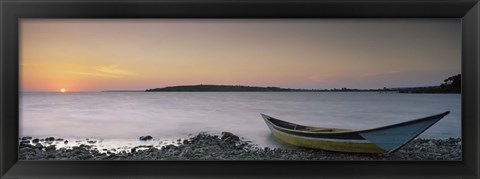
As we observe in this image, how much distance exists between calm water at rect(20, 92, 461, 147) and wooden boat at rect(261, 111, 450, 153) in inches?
1.1

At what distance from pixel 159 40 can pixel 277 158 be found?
0.73m

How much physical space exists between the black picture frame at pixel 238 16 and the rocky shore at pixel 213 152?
0.16 feet

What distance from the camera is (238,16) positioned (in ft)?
5.67

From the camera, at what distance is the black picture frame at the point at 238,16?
1701mm

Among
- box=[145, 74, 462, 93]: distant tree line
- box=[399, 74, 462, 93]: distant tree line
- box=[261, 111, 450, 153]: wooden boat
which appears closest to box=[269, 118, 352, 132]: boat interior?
box=[261, 111, 450, 153]: wooden boat

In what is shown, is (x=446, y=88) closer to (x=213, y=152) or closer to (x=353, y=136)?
(x=353, y=136)

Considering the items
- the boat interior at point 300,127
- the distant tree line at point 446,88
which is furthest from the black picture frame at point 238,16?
the boat interior at point 300,127

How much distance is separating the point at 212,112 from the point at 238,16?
1.43ft

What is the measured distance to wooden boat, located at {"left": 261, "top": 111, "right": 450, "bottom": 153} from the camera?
1.79m

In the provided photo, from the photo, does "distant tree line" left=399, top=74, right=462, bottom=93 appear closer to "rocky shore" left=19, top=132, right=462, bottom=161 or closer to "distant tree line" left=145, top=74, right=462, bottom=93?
"distant tree line" left=145, top=74, right=462, bottom=93

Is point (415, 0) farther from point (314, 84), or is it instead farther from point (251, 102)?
point (251, 102)

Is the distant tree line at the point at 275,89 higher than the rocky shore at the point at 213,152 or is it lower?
higher

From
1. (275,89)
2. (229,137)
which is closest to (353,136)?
(275,89)

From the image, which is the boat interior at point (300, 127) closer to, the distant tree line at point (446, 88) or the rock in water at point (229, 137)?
the rock in water at point (229, 137)
